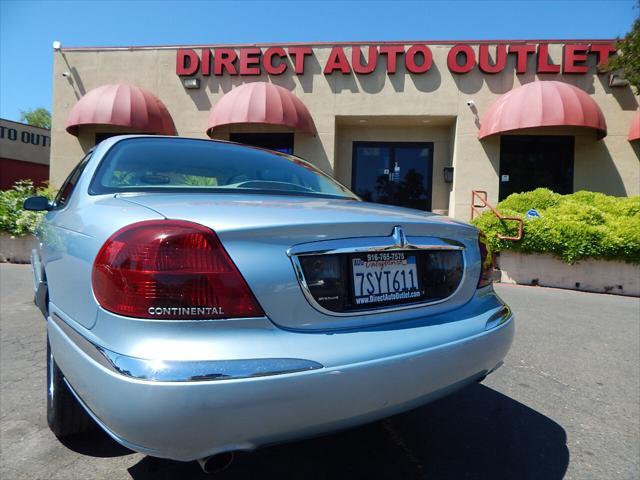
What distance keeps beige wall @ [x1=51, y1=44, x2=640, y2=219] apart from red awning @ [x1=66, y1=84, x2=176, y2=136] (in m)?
0.82

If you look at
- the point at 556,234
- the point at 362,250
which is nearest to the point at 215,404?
the point at 362,250

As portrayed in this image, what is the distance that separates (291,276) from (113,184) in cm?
114

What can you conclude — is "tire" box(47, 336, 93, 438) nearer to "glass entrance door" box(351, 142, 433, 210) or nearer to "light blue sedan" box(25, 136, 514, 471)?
"light blue sedan" box(25, 136, 514, 471)

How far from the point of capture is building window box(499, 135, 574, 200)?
40.5 feet

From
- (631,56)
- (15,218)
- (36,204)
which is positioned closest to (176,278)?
(36,204)

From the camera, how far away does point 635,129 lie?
1137cm

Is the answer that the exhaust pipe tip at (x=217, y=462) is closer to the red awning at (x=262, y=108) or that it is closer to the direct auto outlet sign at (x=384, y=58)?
the red awning at (x=262, y=108)

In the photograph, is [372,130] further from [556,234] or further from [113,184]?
[113,184]

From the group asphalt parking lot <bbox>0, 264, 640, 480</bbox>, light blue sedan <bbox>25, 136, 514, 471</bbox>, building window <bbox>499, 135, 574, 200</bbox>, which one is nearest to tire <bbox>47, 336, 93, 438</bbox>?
asphalt parking lot <bbox>0, 264, 640, 480</bbox>

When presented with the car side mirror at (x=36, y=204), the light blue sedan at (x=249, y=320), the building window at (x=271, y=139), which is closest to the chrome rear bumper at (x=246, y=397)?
the light blue sedan at (x=249, y=320)

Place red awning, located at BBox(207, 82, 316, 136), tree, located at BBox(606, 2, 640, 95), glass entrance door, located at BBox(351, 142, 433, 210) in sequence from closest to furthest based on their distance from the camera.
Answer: tree, located at BBox(606, 2, 640, 95) → red awning, located at BBox(207, 82, 316, 136) → glass entrance door, located at BBox(351, 142, 433, 210)

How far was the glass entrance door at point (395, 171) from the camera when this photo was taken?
44.8 feet

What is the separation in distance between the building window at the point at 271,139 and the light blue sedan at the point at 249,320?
1178 centimetres

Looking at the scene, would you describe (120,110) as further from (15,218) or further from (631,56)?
(631,56)
